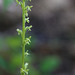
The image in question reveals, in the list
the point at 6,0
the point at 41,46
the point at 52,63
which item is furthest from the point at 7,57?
the point at 41,46

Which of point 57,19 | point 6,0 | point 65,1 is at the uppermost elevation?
point 65,1

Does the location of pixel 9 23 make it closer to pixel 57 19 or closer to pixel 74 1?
pixel 57 19

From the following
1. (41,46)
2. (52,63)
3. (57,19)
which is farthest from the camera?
(57,19)

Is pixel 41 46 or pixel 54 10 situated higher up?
pixel 54 10

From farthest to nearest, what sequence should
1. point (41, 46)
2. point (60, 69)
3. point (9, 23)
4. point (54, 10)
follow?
point (54, 10), point (9, 23), point (41, 46), point (60, 69)

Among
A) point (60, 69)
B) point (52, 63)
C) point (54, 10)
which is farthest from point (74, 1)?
point (52, 63)

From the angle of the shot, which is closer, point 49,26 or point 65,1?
point 49,26

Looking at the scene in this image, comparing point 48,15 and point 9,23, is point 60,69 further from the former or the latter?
point 48,15
